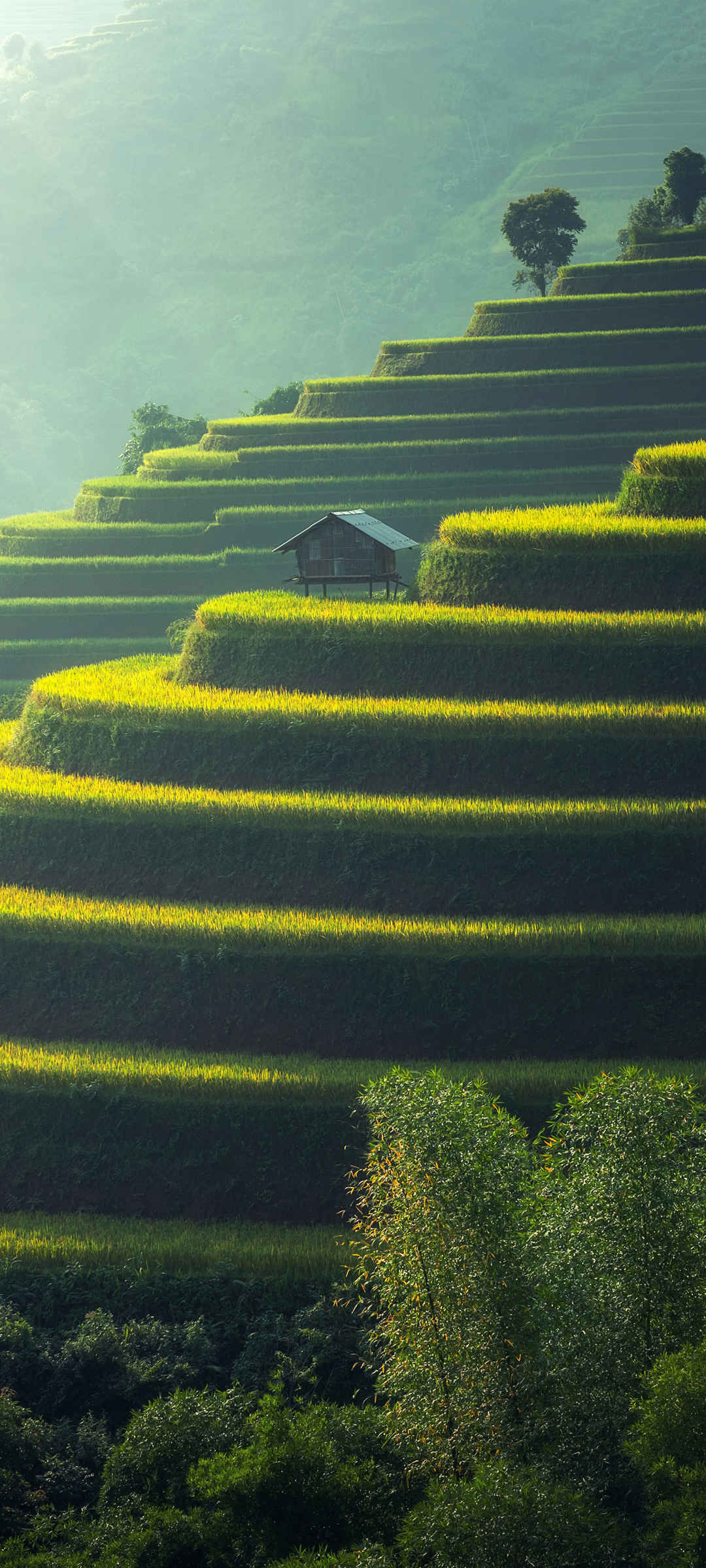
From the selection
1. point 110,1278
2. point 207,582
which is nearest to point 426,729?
point 110,1278

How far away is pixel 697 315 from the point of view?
45188 millimetres

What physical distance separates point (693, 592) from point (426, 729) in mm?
6349

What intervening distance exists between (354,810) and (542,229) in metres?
39.4

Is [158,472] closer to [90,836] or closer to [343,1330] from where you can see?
[90,836]

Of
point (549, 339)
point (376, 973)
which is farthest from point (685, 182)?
point (376, 973)

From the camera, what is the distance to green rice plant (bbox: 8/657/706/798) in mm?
21297

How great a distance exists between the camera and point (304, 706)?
23.3 m

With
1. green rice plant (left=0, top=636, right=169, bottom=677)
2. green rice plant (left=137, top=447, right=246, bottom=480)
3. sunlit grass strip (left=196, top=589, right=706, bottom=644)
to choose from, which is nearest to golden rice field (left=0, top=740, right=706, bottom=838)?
sunlit grass strip (left=196, top=589, right=706, bottom=644)

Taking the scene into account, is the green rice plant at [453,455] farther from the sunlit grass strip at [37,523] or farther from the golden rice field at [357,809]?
the golden rice field at [357,809]

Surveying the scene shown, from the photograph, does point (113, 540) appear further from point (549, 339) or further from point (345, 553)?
point (549, 339)

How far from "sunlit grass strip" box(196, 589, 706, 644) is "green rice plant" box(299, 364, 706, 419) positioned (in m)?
20.1

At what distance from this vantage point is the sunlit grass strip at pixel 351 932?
18.1 metres

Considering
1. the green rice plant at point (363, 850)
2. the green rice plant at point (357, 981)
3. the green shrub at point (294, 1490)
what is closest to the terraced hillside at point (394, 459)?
the green rice plant at point (363, 850)

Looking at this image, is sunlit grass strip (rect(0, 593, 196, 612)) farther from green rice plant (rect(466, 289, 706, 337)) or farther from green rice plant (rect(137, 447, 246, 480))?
green rice plant (rect(466, 289, 706, 337))
